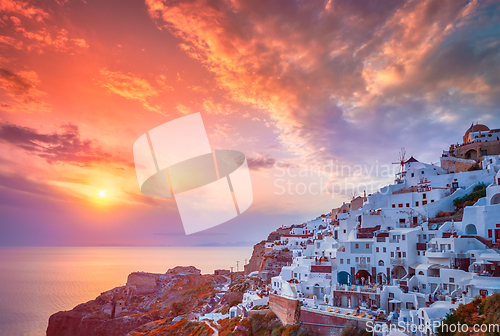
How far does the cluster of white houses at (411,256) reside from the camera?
22281 mm

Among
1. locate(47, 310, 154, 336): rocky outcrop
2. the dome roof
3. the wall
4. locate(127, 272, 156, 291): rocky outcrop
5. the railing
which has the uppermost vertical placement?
the dome roof

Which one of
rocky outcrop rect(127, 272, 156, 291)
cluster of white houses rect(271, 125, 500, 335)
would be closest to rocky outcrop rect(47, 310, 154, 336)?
rocky outcrop rect(127, 272, 156, 291)

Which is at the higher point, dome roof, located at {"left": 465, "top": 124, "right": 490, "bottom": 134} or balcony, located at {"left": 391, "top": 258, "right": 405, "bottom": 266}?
dome roof, located at {"left": 465, "top": 124, "right": 490, "bottom": 134}

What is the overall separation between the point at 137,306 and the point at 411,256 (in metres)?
47.4

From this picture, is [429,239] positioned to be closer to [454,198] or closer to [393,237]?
[393,237]

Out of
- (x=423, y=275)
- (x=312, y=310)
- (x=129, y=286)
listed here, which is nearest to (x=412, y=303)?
Result: (x=423, y=275)

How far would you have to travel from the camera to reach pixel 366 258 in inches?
1202

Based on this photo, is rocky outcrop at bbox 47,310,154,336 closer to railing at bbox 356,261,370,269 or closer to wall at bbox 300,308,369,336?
wall at bbox 300,308,369,336

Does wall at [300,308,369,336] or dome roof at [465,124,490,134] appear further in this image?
dome roof at [465,124,490,134]

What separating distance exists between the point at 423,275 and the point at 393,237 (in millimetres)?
4964

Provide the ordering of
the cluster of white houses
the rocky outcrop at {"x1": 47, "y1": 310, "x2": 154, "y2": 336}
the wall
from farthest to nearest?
the rocky outcrop at {"x1": 47, "y1": 310, "x2": 154, "y2": 336} → the cluster of white houses → the wall

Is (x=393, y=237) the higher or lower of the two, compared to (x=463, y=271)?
higher

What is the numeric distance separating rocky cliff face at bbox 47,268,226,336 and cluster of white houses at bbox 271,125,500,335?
2143 cm

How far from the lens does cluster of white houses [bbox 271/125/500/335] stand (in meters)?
22.3
